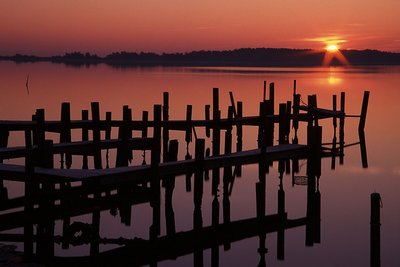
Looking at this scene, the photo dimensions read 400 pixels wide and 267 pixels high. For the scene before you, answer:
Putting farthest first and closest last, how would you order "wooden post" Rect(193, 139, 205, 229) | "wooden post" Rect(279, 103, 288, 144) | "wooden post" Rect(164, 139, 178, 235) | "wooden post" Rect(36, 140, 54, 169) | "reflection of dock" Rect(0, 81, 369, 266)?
"wooden post" Rect(279, 103, 288, 144) < "wooden post" Rect(164, 139, 178, 235) < "wooden post" Rect(193, 139, 205, 229) < "wooden post" Rect(36, 140, 54, 169) < "reflection of dock" Rect(0, 81, 369, 266)

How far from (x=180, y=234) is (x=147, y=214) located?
543 centimetres

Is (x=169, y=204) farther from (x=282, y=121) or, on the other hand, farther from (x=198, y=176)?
(x=282, y=121)

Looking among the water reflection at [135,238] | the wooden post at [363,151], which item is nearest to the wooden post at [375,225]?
the water reflection at [135,238]

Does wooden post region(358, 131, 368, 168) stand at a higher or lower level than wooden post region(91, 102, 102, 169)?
lower

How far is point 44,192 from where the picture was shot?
1083 cm

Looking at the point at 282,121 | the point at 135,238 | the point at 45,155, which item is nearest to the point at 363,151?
the point at 282,121

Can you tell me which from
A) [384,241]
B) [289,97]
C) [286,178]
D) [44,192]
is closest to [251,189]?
[286,178]

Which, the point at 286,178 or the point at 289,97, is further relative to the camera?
the point at 289,97

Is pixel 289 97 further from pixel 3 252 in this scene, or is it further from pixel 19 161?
pixel 3 252

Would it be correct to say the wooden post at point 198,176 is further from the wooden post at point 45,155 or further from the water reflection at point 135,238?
the wooden post at point 45,155

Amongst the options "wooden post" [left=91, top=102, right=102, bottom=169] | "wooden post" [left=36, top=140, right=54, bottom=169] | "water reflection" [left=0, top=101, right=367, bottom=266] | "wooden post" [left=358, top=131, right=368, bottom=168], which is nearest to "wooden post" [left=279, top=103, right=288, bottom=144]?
"water reflection" [left=0, top=101, right=367, bottom=266]

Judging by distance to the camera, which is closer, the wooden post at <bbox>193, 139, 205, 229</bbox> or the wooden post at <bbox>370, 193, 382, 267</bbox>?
the wooden post at <bbox>370, 193, 382, 267</bbox>

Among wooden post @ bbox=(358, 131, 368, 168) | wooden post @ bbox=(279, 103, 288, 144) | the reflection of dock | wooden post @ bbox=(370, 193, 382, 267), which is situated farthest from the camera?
wooden post @ bbox=(358, 131, 368, 168)

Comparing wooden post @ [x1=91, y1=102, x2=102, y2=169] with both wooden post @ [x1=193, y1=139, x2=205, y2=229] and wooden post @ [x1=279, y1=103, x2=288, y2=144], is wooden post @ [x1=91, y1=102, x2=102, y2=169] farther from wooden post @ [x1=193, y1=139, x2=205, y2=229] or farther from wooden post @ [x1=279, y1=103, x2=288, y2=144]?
wooden post @ [x1=279, y1=103, x2=288, y2=144]
